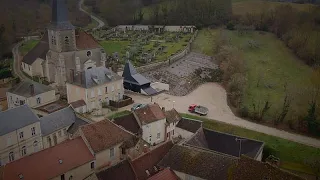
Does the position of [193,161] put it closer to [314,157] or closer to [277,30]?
[314,157]

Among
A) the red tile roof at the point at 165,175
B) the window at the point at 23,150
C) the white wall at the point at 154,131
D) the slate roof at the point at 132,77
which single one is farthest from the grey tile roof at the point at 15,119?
the slate roof at the point at 132,77

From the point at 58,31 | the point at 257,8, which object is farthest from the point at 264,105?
the point at 257,8

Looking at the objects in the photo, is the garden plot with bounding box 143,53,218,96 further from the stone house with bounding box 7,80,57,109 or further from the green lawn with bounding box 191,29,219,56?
the stone house with bounding box 7,80,57,109

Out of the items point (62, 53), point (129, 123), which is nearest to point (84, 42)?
point (62, 53)

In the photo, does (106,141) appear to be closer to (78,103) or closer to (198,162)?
(198,162)

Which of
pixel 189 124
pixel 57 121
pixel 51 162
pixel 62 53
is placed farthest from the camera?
pixel 62 53
